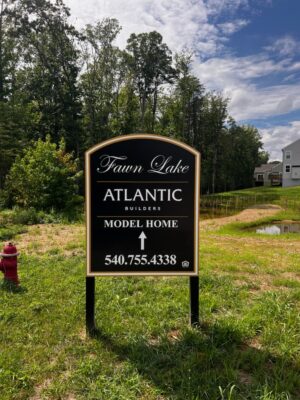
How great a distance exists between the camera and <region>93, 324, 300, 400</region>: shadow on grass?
2.27 meters

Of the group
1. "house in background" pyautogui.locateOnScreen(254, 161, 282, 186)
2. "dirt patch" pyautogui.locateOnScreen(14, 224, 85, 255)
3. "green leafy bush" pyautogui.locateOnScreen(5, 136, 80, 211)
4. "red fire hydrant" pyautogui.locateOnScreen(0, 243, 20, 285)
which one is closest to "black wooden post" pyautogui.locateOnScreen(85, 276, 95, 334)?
"red fire hydrant" pyautogui.locateOnScreen(0, 243, 20, 285)

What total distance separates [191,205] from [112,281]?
2.05m

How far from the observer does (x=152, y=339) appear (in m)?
3.05

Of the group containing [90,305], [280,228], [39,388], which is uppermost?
[90,305]

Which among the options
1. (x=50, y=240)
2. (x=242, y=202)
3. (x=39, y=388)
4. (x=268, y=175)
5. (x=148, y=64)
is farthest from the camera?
(x=268, y=175)

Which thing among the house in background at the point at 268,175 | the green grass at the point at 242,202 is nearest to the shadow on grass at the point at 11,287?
the green grass at the point at 242,202

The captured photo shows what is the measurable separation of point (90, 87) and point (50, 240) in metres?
26.7

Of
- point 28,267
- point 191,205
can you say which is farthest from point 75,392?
point 28,267

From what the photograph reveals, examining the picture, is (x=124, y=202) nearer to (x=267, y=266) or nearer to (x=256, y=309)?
(x=256, y=309)

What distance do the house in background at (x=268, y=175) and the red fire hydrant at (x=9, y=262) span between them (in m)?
55.2

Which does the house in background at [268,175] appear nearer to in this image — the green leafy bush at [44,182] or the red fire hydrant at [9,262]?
the green leafy bush at [44,182]

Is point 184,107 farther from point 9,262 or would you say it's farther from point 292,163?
point 9,262

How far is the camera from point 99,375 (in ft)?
8.11

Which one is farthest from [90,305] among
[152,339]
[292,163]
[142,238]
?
[292,163]
